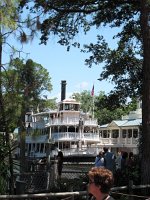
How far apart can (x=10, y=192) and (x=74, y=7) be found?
7476 millimetres

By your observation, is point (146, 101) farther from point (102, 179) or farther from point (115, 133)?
point (115, 133)

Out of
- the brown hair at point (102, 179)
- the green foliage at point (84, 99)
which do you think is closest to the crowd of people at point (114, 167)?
the brown hair at point (102, 179)

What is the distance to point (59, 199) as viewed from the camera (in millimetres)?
9508

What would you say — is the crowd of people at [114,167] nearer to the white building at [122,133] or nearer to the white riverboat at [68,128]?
the white riverboat at [68,128]

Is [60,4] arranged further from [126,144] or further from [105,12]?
[126,144]

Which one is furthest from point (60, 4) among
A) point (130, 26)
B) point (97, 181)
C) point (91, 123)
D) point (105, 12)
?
point (91, 123)

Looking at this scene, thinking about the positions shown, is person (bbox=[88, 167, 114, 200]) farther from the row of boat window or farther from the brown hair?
the row of boat window

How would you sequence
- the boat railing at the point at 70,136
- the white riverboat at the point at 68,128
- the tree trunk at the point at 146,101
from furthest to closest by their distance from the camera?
the boat railing at the point at 70,136
the white riverboat at the point at 68,128
the tree trunk at the point at 146,101

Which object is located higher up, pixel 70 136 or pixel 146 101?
pixel 70 136

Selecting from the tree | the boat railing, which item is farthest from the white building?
the tree

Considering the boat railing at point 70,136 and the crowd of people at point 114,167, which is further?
the boat railing at point 70,136

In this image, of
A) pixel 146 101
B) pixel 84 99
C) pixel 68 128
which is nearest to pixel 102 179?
pixel 146 101

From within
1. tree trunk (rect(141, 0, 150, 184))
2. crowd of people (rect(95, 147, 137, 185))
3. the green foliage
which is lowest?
crowd of people (rect(95, 147, 137, 185))

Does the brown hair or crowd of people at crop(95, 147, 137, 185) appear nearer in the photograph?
the brown hair
